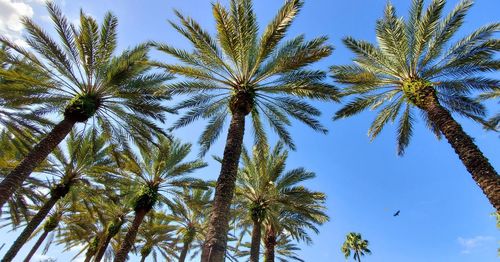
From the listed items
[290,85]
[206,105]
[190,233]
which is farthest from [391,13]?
[190,233]

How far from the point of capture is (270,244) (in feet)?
68.2

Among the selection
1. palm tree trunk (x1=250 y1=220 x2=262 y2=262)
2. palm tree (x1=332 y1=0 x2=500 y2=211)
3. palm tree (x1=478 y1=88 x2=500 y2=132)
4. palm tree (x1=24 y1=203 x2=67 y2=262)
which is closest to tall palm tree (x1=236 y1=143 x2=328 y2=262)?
palm tree trunk (x1=250 y1=220 x2=262 y2=262)

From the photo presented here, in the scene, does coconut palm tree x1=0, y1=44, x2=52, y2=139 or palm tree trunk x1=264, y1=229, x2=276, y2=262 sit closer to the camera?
coconut palm tree x1=0, y1=44, x2=52, y2=139

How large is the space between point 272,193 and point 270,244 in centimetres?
357

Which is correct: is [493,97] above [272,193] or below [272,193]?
above

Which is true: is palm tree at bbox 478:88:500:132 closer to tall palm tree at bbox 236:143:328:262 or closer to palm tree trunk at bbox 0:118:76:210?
tall palm tree at bbox 236:143:328:262

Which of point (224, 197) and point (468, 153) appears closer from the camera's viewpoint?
point (224, 197)

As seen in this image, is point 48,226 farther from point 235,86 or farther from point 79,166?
point 235,86

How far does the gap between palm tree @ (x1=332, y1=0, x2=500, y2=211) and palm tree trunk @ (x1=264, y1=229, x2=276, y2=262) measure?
900 cm

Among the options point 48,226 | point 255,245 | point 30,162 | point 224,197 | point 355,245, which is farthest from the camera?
point 355,245

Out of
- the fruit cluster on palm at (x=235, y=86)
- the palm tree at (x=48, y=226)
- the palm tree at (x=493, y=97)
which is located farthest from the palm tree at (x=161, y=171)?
the palm tree at (x=493, y=97)

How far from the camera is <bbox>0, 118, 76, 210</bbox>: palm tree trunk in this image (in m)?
11.2

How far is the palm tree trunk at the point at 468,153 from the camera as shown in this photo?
9195mm

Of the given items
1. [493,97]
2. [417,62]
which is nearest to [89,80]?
[417,62]
